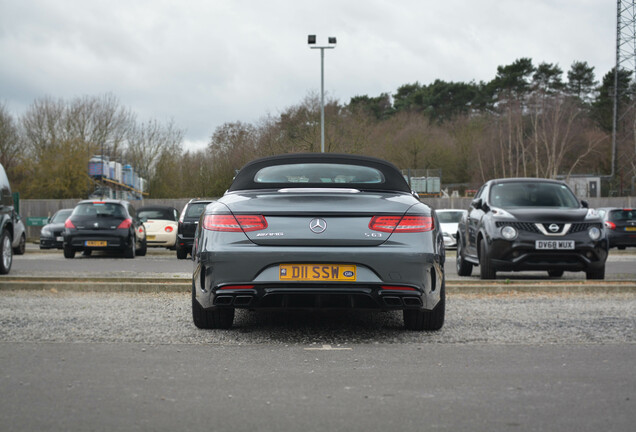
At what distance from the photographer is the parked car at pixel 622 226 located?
29078 millimetres

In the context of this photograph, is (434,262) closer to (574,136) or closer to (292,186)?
(292,186)

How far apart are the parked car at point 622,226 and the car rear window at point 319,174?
76.0 feet

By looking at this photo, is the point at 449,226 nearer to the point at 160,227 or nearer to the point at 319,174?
the point at 160,227

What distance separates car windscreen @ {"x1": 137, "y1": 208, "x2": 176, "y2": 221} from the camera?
2822 cm

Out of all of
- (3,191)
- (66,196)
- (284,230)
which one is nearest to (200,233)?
(284,230)

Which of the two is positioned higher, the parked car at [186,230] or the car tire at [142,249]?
the parked car at [186,230]

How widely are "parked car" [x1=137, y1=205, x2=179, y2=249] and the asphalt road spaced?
61.2 feet

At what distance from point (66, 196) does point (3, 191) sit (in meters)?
44.0

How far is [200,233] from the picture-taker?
23.2ft

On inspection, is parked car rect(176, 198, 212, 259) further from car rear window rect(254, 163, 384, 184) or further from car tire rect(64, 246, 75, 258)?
car rear window rect(254, 163, 384, 184)

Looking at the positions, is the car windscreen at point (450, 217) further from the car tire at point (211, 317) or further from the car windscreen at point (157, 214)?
the car tire at point (211, 317)

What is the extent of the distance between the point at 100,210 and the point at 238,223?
1656 centimetres

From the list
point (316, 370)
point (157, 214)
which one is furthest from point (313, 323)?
point (157, 214)

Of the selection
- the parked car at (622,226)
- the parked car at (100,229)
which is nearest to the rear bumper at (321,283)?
the parked car at (100,229)
